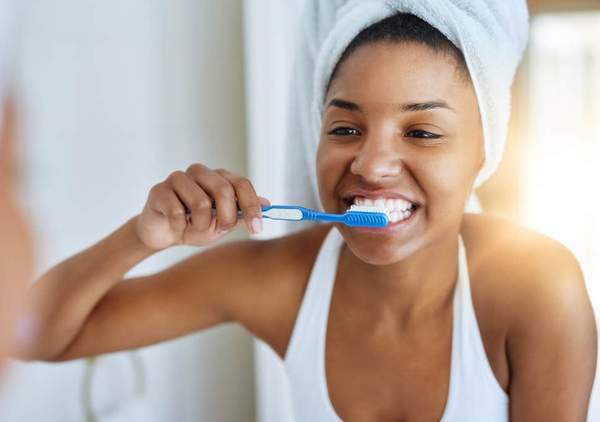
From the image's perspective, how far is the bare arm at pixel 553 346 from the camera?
0.61 metres

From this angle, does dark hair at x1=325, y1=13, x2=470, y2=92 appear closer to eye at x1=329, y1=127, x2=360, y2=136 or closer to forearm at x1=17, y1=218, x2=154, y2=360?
eye at x1=329, y1=127, x2=360, y2=136

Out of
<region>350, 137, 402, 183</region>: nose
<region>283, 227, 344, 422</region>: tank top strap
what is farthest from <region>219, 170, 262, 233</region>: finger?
<region>283, 227, 344, 422</region>: tank top strap

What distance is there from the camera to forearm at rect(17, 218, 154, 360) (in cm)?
61

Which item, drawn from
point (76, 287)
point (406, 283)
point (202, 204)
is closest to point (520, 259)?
point (406, 283)

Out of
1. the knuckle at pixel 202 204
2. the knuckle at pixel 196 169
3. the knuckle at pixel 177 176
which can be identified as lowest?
the knuckle at pixel 202 204

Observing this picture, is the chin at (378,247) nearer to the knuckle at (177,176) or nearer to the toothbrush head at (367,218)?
the toothbrush head at (367,218)

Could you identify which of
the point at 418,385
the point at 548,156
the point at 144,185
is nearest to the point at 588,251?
the point at 548,156

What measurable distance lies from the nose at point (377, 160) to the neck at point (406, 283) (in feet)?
0.45

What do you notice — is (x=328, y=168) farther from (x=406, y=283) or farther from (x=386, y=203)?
(x=406, y=283)

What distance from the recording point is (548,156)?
612 mm

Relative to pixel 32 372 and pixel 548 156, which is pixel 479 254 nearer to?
pixel 548 156

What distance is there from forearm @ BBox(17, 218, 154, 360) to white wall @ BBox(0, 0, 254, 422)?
23 millimetres

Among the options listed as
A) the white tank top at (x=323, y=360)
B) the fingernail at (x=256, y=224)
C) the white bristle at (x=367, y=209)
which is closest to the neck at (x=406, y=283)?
the white tank top at (x=323, y=360)

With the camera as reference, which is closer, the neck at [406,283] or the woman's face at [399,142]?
the woman's face at [399,142]
